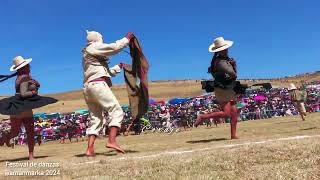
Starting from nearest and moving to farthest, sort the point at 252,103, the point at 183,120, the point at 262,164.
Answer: the point at 262,164 < the point at 183,120 < the point at 252,103

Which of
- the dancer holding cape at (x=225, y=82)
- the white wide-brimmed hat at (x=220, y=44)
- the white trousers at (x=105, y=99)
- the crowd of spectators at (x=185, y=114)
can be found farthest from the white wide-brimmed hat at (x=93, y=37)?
the crowd of spectators at (x=185, y=114)

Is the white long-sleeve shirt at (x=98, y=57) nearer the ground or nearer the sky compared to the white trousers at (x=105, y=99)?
nearer the sky

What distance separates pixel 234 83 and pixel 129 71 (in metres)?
2.08

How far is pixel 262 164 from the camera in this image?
4.96 metres

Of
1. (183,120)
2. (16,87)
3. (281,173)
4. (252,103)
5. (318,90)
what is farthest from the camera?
(318,90)

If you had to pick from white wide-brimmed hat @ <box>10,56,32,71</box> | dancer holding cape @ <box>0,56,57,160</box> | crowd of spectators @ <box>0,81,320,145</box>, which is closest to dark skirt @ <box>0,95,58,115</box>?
dancer holding cape @ <box>0,56,57,160</box>

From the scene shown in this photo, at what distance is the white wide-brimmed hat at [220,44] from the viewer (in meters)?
9.91

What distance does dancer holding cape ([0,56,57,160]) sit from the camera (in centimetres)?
827

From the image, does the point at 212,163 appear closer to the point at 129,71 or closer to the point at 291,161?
the point at 291,161

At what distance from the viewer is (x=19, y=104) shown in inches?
328

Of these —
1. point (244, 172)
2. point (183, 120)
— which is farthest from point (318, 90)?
point (244, 172)

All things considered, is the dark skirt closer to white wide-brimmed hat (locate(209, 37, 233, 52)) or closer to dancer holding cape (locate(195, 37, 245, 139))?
dancer holding cape (locate(195, 37, 245, 139))

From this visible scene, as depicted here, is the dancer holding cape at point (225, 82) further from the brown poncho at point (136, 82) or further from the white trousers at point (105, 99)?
the white trousers at point (105, 99)

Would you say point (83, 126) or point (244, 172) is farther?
point (83, 126)
